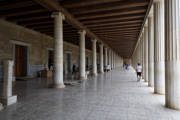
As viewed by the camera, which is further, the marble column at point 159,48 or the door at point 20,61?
the door at point 20,61

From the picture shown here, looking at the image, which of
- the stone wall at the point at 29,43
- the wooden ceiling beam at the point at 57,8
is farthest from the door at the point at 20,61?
the wooden ceiling beam at the point at 57,8

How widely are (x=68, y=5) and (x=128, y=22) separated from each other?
5637 millimetres

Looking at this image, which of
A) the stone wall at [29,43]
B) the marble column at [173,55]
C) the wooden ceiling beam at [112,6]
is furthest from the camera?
the stone wall at [29,43]

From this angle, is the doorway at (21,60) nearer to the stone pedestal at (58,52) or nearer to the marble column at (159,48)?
the stone pedestal at (58,52)

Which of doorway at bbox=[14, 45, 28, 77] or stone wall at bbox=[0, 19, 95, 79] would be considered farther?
doorway at bbox=[14, 45, 28, 77]

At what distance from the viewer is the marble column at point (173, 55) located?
14.1 feet

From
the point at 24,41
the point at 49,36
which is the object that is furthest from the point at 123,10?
the point at 49,36

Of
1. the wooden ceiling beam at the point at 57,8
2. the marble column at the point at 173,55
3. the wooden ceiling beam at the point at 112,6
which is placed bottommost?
the marble column at the point at 173,55

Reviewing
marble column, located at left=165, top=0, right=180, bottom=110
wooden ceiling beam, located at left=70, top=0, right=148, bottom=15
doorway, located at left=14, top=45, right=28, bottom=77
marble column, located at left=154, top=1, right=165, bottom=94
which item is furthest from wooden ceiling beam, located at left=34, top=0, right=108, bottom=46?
doorway, located at left=14, top=45, right=28, bottom=77

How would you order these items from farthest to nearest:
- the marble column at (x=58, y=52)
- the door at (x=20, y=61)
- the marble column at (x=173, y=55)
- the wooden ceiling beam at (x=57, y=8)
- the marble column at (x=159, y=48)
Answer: the door at (x=20, y=61)
the marble column at (x=58, y=52)
the wooden ceiling beam at (x=57, y=8)
the marble column at (x=159, y=48)
the marble column at (x=173, y=55)

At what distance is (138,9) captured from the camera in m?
9.17

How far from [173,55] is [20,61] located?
533 inches

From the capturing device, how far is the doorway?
1340 cm

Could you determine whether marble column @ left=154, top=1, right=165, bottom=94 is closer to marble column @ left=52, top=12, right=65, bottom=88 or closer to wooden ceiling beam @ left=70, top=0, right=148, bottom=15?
wooden ceiling beam @ left=70, top=0, right=148, bottom=15
